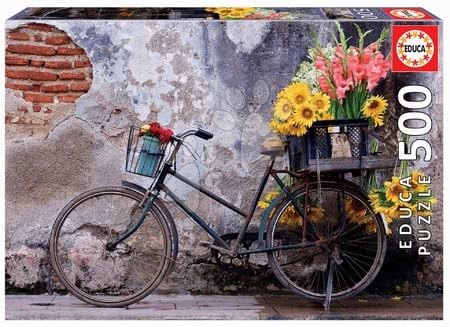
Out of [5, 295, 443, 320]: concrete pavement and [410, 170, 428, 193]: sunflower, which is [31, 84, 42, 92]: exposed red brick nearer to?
[5, 295, 443, 320]: concrete pavement

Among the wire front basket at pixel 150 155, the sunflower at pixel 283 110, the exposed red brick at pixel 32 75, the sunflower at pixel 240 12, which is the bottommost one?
the wire front basket at pixel 150 155

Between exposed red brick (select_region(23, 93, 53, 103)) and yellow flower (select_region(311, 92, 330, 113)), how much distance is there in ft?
6.15

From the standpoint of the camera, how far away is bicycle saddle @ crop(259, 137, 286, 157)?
7.83 meters

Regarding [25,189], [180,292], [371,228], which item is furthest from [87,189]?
[371,228]

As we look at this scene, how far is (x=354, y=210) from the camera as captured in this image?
7.92 m

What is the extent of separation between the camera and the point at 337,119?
302 inches

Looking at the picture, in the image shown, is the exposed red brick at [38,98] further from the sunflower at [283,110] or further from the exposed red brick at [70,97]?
the sunflower at [283,110]

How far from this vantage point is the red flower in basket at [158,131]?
7.64 metres

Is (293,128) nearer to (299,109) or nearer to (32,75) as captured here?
(299,109)

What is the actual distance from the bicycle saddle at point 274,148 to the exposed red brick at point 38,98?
1.55 m

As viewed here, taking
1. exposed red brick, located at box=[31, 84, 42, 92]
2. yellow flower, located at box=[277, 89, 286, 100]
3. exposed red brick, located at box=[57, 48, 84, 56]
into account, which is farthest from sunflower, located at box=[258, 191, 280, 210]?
exposed red brick, located at box=[31, 84, 42, 92]

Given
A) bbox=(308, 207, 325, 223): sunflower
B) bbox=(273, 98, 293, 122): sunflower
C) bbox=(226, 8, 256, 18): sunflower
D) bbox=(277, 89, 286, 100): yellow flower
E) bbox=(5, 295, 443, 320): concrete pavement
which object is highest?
bbox=(226, 8, 256, 18): sunflower

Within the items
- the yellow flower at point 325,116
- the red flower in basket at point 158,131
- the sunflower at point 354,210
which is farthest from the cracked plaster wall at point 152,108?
the sunflower at point 354,210

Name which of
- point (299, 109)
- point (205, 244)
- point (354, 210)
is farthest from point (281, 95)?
point (205, 244)
